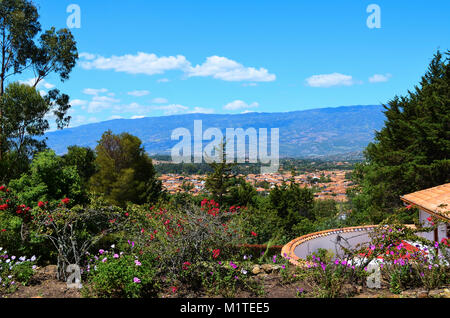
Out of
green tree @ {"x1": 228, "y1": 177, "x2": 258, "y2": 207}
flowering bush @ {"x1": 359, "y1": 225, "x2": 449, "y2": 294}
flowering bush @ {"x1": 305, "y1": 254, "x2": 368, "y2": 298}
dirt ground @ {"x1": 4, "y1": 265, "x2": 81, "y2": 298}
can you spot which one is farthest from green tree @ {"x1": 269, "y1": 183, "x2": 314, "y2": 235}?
dirt ground @ {"x1": 4, "y1": 265, "x2": 81, "y2": 298}

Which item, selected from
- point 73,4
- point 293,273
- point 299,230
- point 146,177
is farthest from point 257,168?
point 293,273

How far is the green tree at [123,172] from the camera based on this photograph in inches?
910

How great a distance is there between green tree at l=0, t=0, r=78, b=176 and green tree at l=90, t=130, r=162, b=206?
10.4 ft

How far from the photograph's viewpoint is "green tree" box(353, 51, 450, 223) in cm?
1521

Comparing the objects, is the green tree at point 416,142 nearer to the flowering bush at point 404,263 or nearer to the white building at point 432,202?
the white building at point 432,202

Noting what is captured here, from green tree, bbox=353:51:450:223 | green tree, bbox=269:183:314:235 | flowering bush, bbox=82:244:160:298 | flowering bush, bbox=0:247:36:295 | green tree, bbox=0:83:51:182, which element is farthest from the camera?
green tree, bbox=269:183:314:235

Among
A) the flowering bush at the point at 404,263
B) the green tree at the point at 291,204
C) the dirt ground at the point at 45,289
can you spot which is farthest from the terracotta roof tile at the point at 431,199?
the green tree at the point at 291,204

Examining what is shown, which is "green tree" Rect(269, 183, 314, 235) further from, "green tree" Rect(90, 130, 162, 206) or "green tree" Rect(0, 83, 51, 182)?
"green tree" Rect(0, 83, 51, 182)

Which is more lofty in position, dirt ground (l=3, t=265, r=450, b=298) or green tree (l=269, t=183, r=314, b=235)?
dirt ground (l=3, t=265, r=450, b=298)

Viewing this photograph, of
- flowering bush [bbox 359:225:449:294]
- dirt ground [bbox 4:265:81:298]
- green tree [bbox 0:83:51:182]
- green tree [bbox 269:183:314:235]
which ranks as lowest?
green tree [bbox 269:183:314:235]

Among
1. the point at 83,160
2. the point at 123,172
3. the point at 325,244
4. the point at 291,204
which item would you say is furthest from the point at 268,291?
the point at 83,160

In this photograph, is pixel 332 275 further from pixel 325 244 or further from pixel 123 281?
pixel 325 244

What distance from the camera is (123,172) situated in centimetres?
2375
